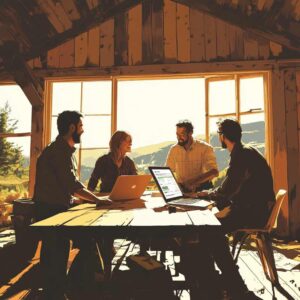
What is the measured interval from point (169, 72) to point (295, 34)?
1.91m

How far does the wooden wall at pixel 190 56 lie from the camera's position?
4.78 m

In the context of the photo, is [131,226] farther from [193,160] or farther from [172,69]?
[172,69]

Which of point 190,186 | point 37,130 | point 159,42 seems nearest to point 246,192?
point 190,186

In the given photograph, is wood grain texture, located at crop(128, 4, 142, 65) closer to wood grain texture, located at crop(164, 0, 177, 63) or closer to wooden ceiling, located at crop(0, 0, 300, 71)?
wooden ceiling, located at crop(0, 0, 300, 71)

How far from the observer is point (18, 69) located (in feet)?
16.5

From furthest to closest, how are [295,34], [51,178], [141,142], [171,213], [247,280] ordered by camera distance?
[141,142], [295,34], [247,280], [51,178], [171,213]

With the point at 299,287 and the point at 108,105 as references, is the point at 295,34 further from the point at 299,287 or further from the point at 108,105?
the point at 299,287

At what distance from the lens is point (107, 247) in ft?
8.93

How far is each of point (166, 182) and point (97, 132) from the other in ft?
9.68

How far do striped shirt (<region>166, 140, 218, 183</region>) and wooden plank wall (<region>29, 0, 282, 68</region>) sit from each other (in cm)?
164

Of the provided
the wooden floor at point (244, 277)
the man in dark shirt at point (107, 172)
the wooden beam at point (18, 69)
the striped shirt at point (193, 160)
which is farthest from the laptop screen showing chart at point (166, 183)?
the wooden beam at point (18, 69)

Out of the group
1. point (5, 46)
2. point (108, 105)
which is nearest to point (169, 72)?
point (108, 105)

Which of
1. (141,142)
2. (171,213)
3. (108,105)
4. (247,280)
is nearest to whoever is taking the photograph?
(171,213)

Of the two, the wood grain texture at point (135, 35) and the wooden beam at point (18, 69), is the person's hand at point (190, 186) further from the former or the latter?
the wooden beam at point (18, 69)
